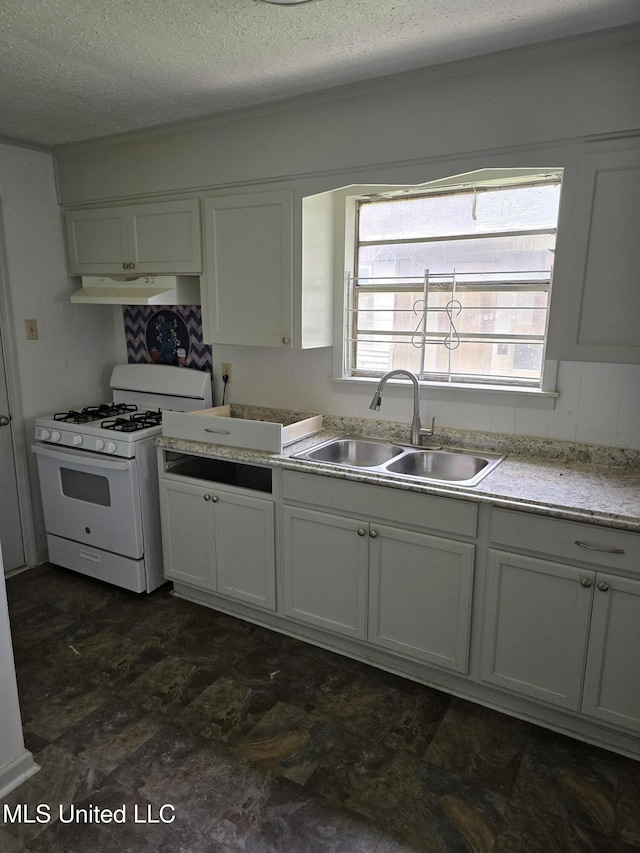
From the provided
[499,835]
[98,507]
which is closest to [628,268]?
[499,835]

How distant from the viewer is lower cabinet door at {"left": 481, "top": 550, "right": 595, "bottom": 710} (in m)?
1.94

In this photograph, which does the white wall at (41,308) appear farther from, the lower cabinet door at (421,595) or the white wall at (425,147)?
the lower cabinet door at (421,595)

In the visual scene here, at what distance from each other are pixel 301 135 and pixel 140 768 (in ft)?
8.48

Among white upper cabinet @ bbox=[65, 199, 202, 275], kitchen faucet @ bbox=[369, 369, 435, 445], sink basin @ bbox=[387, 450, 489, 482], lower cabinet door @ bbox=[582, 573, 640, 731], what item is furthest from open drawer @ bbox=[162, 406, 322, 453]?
lower cabinet door @ bbox=[582, 573, 640, 731]

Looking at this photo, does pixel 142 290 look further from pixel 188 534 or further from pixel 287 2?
pixel 287 2

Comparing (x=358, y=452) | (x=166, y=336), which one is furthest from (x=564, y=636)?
(x=166, y=336)

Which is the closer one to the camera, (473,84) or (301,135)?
(473,84)

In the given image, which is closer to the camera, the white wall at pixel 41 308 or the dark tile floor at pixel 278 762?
the dark tile floor at pixel 278 762

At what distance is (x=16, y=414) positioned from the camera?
325 centimetres

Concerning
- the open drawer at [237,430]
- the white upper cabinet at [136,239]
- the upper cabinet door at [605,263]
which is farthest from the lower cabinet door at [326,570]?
the white upper cabinet at [136,239]

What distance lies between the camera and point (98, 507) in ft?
9.94

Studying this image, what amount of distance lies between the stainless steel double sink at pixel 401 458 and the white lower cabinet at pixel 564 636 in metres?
0.48

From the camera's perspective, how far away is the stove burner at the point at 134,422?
2.97 metres

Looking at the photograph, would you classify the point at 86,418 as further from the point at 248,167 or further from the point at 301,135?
the point at 301,135
